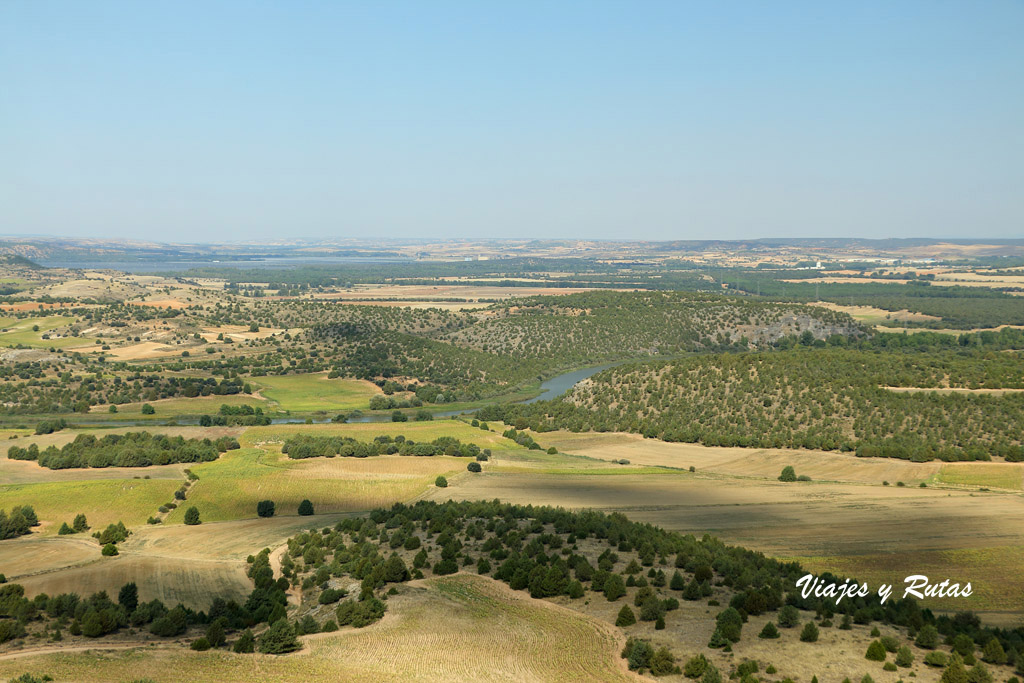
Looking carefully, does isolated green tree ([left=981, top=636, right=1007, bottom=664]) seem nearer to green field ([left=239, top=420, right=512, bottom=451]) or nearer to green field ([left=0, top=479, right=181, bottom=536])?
green field ([left=0, top=479, right=181, bottom=536])

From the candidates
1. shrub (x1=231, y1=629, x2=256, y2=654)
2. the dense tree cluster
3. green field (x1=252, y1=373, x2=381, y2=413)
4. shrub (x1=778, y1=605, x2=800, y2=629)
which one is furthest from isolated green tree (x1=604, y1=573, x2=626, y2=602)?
green field (x1=252, y1=373, x2=381, y2=413)

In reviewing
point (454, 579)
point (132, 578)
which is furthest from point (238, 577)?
point (454, 579)

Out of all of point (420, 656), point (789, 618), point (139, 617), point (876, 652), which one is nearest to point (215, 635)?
point (139, 617)

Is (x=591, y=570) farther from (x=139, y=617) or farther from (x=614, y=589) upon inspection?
(x=139, y=617)

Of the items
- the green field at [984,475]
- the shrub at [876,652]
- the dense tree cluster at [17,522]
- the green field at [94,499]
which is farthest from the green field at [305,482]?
the green field at [984,475]

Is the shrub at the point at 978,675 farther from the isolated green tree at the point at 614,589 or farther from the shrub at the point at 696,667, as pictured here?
the isolated green tree at the point at 614,589

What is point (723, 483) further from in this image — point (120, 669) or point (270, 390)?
point (270, 390)
